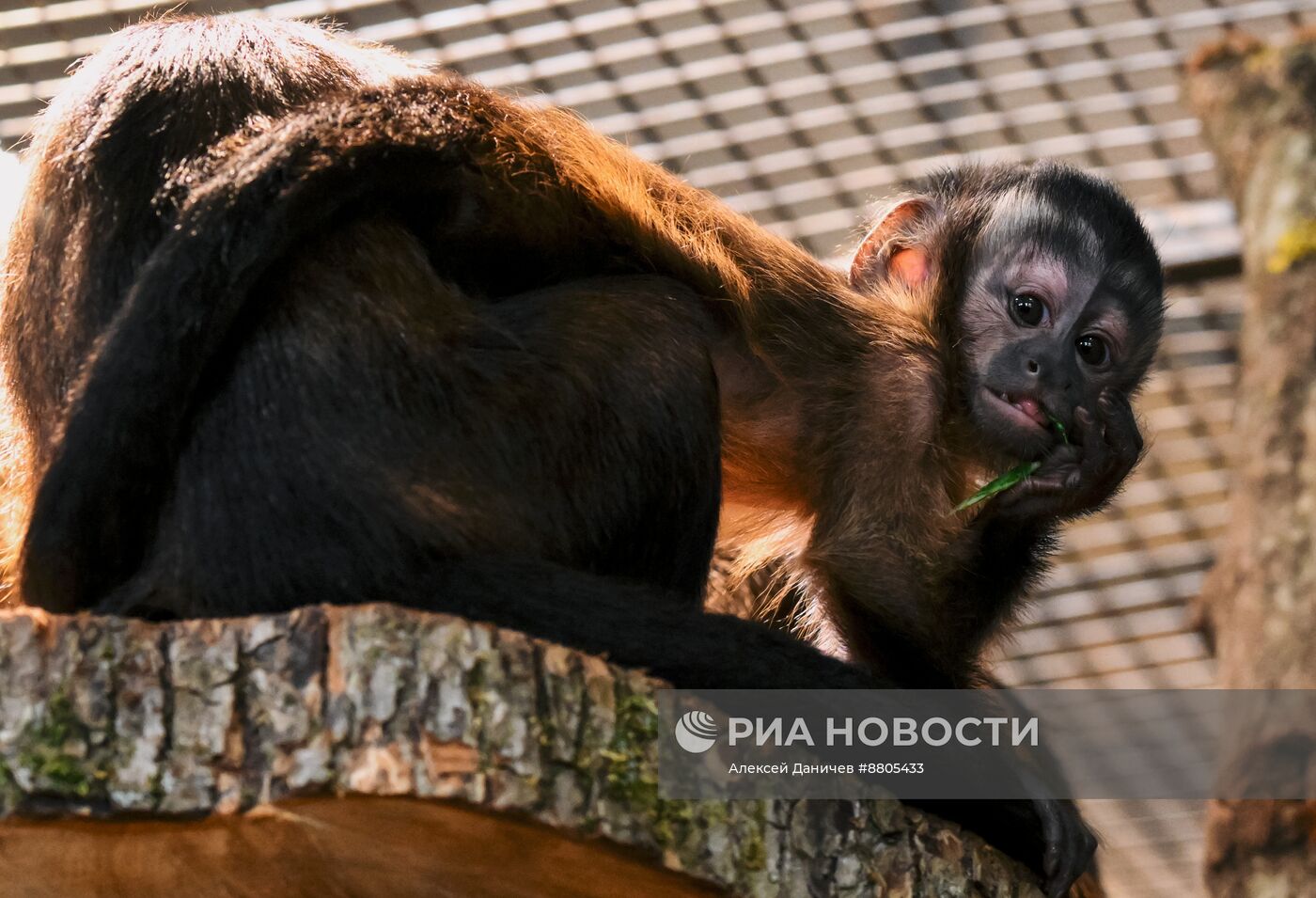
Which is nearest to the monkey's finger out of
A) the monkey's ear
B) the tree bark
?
the monkey's ear

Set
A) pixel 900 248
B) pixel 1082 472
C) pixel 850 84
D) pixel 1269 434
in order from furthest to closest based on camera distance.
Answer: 1. pixel 850 84
2. pixel 1269 434
3. pixel 900 248
4. pixel 1082 472

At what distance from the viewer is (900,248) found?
292 centimetres

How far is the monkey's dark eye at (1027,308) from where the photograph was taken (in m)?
2.70

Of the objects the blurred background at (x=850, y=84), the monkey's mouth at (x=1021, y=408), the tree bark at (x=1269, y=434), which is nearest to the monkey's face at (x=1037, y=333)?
the monkey's mouth at (x=1021, y=408)

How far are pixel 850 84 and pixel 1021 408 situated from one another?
8.03 ft

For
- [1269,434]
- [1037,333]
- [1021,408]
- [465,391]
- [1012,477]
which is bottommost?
[465,391]

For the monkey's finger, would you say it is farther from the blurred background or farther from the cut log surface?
the blurred background

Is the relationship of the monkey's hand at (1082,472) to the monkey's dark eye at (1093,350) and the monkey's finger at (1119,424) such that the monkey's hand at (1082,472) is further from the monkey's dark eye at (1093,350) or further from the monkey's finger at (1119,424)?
the monkey's dark eye at (1093,350)

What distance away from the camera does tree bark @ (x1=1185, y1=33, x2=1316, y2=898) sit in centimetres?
281

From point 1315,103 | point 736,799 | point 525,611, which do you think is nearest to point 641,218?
point 525,611

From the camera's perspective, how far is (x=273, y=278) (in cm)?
201

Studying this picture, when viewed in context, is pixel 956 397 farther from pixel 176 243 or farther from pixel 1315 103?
pixel 1315 103

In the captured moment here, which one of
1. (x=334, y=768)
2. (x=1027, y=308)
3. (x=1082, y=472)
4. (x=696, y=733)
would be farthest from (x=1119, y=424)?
(x=334, y=768)

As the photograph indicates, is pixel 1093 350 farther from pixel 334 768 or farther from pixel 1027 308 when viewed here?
pixel 334 768
